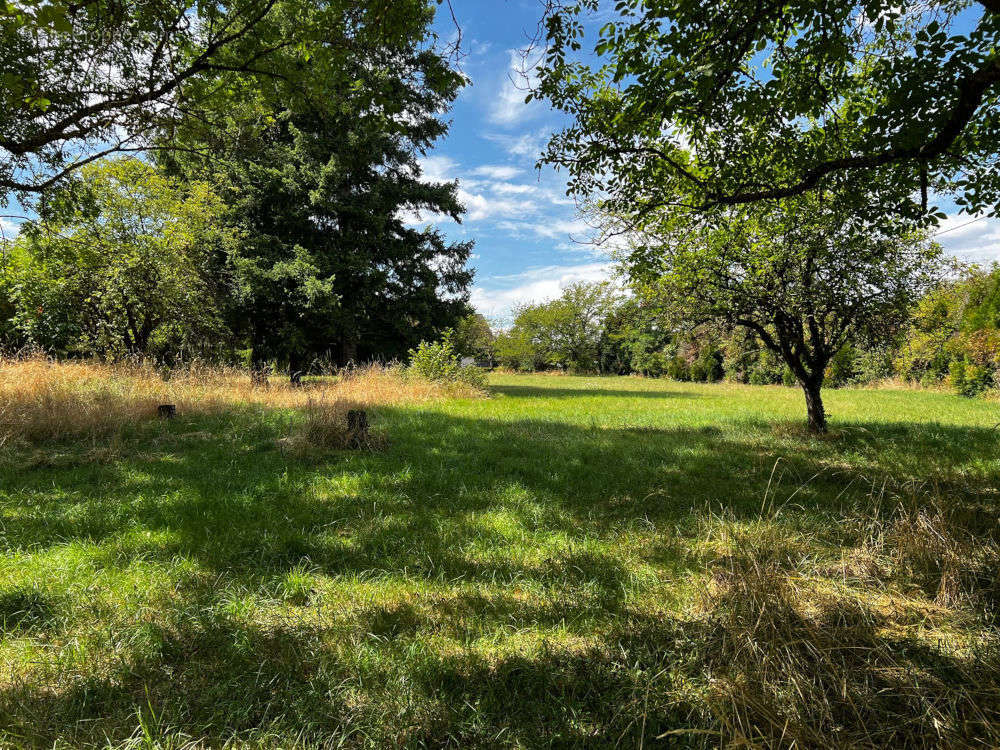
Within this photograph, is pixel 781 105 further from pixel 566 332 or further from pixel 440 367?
pixel 566 332

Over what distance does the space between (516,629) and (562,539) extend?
1.19m

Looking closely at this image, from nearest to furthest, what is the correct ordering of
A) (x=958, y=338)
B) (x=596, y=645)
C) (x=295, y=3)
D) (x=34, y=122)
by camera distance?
(x=596, y=645), (x=295, y=3), (x=34, y=122), (x=958, y=338)

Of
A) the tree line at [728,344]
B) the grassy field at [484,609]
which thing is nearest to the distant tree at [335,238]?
the tree line at [728,344]

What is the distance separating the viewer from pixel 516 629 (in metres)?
2.33

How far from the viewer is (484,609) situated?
2.50 meters

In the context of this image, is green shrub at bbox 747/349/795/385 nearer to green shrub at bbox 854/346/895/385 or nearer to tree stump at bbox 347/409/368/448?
green shrub at bbox 854/346/895/385

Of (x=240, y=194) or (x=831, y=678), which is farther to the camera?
(x=240, y=194)

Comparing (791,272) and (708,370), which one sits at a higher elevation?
(791,272)

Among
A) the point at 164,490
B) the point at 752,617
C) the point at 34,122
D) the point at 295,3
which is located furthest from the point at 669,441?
the point at 34,122

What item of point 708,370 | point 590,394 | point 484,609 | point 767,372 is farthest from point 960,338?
point 484,609

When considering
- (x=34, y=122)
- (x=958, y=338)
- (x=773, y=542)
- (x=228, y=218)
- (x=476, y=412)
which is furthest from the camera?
(x=958, y=338)

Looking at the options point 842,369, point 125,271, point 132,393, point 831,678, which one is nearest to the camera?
point 831,678

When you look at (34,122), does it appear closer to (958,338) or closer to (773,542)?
(773,542)

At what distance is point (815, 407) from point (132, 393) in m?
12.8
